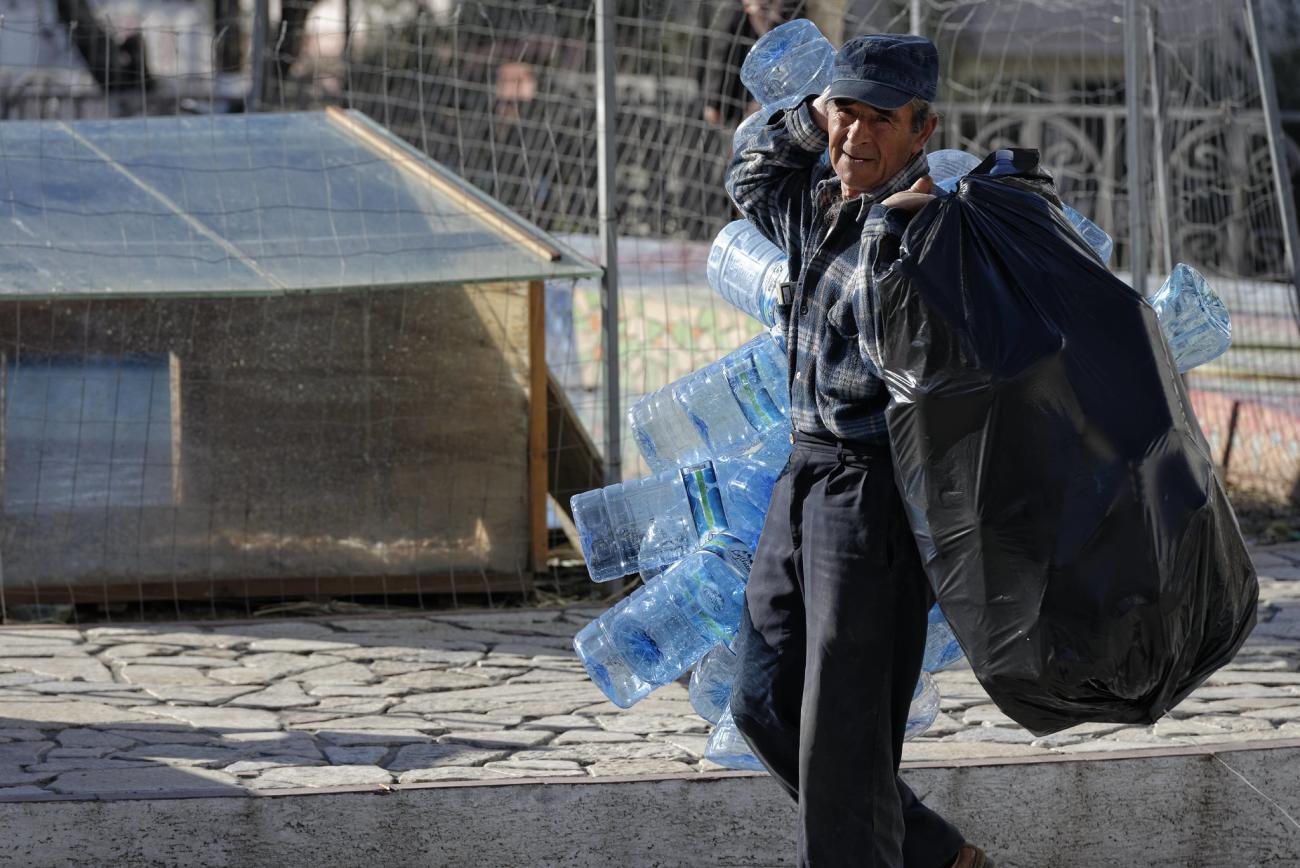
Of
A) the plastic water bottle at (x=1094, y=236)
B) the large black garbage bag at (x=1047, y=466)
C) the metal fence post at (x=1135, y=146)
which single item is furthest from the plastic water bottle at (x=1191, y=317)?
the metal fence post at (x=1135, y=146)

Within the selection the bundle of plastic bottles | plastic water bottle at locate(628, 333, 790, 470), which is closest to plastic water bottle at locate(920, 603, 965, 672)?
the bundle of plastic bottles

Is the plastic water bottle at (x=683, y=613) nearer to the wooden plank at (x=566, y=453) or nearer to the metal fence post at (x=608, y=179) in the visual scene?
the metal fence post at (x=608, y=179)

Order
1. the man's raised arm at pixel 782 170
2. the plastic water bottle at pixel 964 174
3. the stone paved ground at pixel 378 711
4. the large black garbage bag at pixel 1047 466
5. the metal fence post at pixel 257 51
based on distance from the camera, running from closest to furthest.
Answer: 1. the large black garbage bag at pixel 1047 466
2. the man's raised arm at pixel 782 170
3. the plastic water bottle at pixel 964 174
4. the stone paved ground at pixel 378 711
5. the metal fence post at pixel 257 51

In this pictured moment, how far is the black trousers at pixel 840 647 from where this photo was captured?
369cm

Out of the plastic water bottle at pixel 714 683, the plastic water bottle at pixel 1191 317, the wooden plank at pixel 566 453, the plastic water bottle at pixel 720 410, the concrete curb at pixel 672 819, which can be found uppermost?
the plastic water bottle at pixel 1191 317

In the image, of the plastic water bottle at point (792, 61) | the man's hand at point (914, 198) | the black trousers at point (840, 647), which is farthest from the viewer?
the plastic water bottle at point (792, 61)

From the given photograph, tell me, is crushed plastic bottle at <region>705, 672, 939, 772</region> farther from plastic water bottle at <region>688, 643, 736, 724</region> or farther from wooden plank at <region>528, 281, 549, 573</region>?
wooden plank at <region>528, 281, 549, 573</region>

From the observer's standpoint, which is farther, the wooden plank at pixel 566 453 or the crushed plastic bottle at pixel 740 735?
the wooden plank at pixel 566 453

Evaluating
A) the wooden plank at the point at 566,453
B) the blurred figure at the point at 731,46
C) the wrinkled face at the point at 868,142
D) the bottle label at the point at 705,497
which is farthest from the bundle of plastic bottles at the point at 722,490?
the blurred figure at the point at 731,46

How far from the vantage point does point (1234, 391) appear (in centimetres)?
1043

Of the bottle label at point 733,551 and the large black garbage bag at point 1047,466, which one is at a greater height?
the large black garbage bag at point 1047,466

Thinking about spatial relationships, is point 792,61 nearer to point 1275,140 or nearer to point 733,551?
point 733,551

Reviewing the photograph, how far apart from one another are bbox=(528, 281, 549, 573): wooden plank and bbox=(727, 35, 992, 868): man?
3862 millimetres

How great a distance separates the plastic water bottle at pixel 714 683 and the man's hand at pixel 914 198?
1270 millimetres
